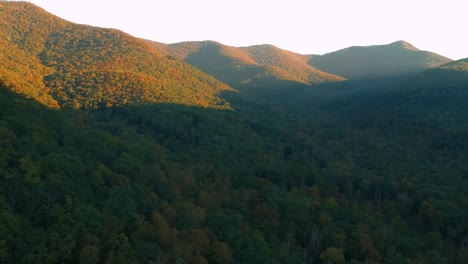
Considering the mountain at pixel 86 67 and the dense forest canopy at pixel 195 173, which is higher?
the mountain at pixel 86 67

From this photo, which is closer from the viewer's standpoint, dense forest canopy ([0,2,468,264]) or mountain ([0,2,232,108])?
dense forest canopy ([0,2,468,264])

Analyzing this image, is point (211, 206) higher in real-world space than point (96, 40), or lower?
lower

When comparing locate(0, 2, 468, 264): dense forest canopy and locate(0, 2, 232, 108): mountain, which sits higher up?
locate(0, 2, 232, 108): mountain

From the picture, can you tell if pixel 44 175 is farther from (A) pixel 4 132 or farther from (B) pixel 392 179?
(B) pixel 392 179

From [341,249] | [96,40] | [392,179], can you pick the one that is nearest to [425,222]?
[392,179]

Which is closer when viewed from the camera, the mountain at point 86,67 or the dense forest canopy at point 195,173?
the dense forest canopy at point 195,173
